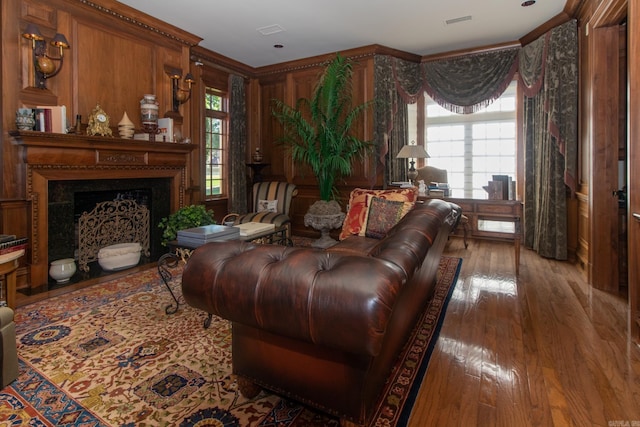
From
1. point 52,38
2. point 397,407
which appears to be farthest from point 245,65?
point 397,407

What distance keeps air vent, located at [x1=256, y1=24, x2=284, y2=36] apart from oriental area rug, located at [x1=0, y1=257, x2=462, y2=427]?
3440mm

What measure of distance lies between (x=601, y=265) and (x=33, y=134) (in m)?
5.12

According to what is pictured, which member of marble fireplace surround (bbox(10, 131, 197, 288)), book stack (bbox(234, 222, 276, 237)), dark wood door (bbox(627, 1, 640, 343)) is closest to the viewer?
dark wood door (bbox(627, 1, 640, 343))

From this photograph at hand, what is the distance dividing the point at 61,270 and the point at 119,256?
1.79ft

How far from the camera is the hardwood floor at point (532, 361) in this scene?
1.50m

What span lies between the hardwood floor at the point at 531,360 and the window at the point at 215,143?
2.66 metres

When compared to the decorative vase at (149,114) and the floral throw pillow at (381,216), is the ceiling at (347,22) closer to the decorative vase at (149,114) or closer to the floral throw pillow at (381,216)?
the decorative vase at (149,114)

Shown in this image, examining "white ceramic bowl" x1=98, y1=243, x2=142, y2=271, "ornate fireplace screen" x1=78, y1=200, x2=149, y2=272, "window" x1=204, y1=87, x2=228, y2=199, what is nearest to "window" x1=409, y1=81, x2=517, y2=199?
"window" x1=204, y1=87, x2=228, y2=199

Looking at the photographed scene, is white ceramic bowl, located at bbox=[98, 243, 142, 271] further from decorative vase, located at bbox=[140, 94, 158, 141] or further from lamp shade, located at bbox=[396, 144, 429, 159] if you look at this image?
lamp shade, located at bbox=[396, 144, 429, 159]

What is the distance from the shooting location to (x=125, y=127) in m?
3.71

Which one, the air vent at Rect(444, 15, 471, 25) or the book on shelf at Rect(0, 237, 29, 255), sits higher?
the air vent at Rect(444, 15, 471, 25)

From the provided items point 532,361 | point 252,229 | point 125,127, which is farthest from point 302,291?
point 125,127

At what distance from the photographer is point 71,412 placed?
1529mm

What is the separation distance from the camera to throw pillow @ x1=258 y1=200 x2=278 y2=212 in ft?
16.3
